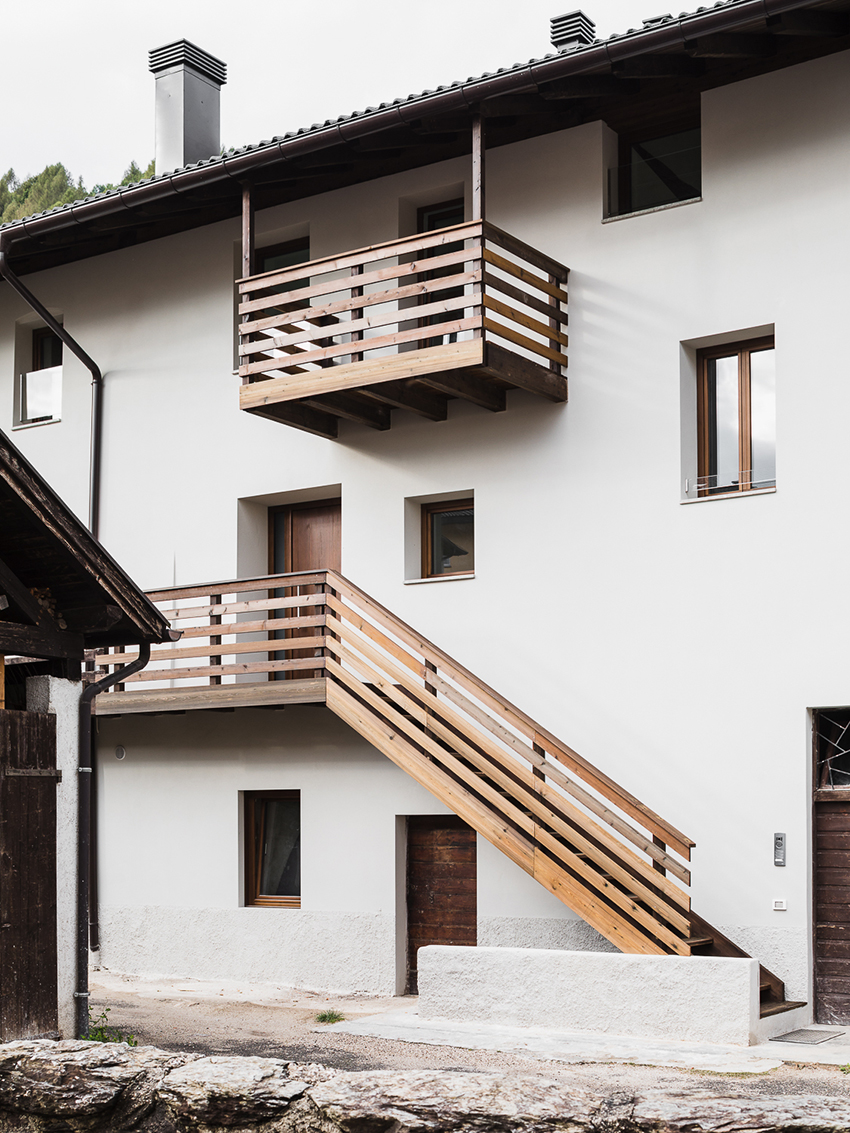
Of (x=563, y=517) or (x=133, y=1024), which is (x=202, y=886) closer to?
(x=133, y=1024)

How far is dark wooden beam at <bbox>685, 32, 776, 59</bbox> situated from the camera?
11180 millimetres

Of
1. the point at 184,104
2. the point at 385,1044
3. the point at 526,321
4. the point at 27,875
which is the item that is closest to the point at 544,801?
the point at 385,1044

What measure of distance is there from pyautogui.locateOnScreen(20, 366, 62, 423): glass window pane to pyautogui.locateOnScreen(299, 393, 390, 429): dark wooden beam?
527 centimetres

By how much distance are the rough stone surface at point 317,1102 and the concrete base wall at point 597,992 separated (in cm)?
631

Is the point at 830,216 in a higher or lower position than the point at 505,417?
higher

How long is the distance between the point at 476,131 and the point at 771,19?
2.74 meters

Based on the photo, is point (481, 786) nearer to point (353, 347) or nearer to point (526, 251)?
point (353, 347)

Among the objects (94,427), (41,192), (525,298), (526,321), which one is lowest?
(94,427)

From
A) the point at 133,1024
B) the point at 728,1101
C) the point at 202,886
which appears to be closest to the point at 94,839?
the point at 202,886

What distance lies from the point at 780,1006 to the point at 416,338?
6.59 metres

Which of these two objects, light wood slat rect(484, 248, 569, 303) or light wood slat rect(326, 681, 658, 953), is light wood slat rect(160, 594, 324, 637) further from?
light wood slat rect(484, 248, 569, 303)

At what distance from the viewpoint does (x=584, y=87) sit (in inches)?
472

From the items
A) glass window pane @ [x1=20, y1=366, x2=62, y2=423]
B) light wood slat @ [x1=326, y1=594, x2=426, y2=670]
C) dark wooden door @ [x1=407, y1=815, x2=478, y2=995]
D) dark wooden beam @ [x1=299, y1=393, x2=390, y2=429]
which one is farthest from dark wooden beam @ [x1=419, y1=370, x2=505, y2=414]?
glass window pane @ [x1=20, y1=366, x2=62, y2=423]

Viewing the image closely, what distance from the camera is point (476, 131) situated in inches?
474
